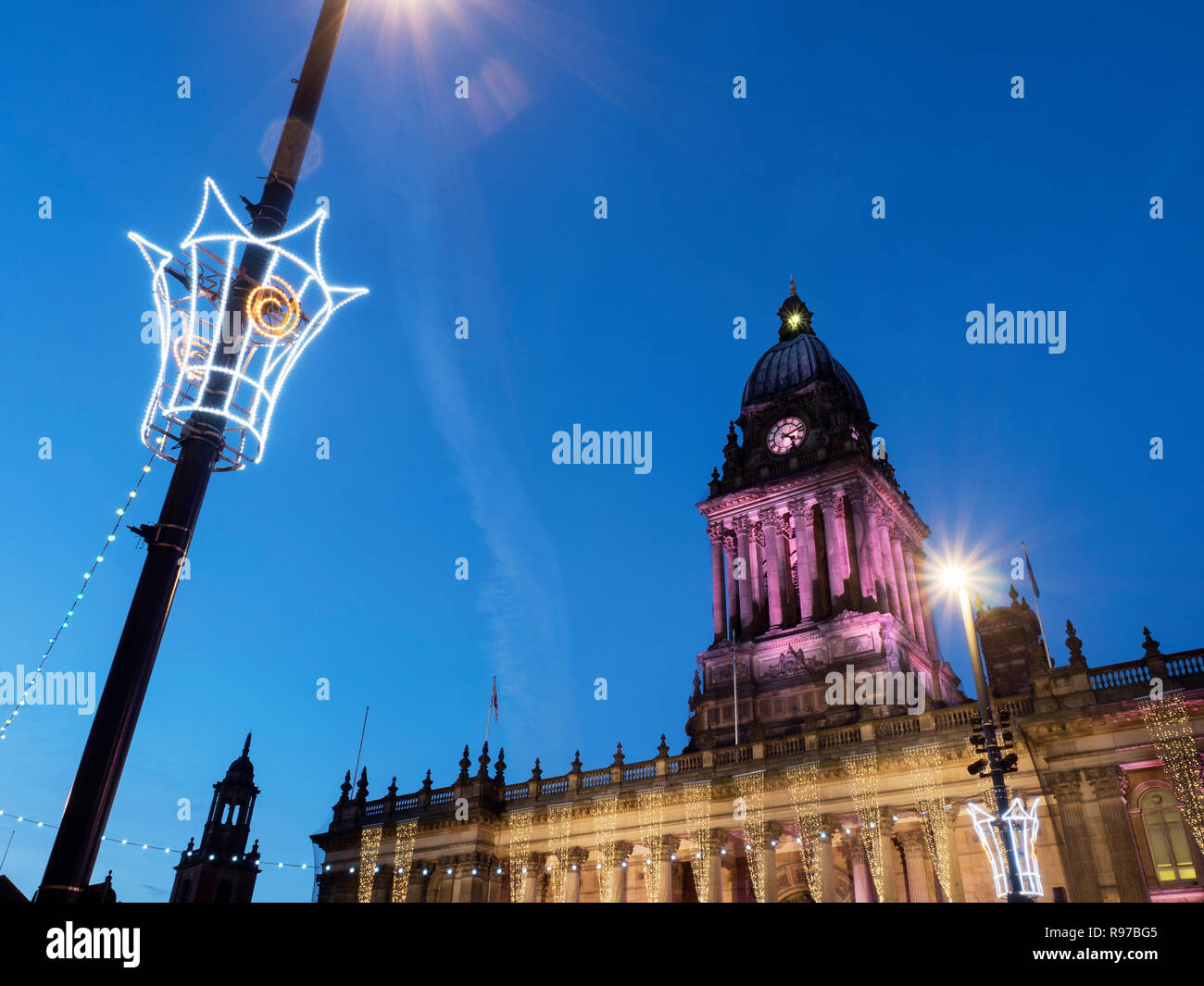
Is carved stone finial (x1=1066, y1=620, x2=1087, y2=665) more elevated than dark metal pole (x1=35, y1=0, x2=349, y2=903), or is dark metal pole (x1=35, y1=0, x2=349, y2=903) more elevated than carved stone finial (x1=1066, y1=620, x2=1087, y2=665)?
carved stone finial (x1=1066, y1=620, x2=1087, y2=665)

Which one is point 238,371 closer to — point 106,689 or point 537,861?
point 106,689

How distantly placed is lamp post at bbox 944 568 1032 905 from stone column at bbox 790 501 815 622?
34066 millimetres

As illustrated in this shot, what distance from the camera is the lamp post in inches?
741

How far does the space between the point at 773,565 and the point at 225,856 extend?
168 feet

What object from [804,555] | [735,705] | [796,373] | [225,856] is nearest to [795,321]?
[796,373]

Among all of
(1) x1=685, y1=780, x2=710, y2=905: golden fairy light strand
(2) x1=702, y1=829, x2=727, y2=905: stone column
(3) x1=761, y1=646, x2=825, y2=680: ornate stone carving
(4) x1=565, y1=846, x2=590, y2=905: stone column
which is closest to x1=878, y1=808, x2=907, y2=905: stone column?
(2) x1=702, y1=829, x2=727, y2=905: stone column

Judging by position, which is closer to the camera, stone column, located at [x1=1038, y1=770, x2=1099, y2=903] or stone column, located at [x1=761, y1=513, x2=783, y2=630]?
stone column, located at [x1=1038, y1=770, x2=1099, y2=903]

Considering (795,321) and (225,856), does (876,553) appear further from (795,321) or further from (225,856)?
(225,856)

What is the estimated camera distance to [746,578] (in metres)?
58.6

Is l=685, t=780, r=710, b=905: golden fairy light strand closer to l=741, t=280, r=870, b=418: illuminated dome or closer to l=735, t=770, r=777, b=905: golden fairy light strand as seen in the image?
l=735, t=770, r=777, b=905: golden fairy light strand

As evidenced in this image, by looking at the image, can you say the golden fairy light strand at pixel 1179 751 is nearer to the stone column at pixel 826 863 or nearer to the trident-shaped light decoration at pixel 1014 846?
the trident-shaped light decoration at pixel 1014 846

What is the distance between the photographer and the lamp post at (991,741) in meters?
18.8
